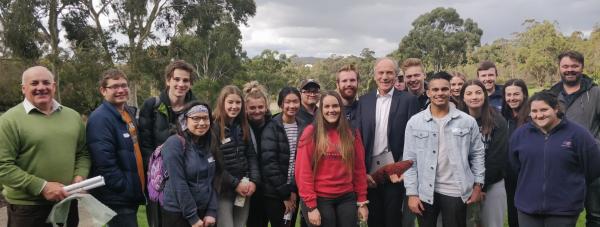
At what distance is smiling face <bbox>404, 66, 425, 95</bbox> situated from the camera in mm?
4957

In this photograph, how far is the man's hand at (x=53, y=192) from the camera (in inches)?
138

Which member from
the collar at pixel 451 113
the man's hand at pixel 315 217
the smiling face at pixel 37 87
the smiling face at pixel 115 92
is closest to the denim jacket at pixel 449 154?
the collar at pixel 451 113

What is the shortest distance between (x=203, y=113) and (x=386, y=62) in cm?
178

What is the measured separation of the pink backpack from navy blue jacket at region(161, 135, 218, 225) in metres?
0.05

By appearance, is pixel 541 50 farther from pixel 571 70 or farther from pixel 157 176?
pixel 157 176

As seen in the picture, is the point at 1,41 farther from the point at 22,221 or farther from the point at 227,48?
the point at 22,221

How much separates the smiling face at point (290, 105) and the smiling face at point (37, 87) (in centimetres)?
198

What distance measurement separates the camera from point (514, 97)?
4492 mm

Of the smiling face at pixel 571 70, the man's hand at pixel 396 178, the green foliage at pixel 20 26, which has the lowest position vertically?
the man's hand at pixel 396 178

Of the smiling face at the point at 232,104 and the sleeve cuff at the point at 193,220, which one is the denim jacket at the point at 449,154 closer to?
the smiling face at the point at 232,104

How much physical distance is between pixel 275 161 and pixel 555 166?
2.25 meters

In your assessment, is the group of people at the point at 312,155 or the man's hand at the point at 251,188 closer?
the group of people at the point at 312,155

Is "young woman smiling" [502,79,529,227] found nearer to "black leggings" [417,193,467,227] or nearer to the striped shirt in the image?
"black leggings" [417,193,467,227]

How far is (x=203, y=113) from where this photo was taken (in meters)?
3.66
